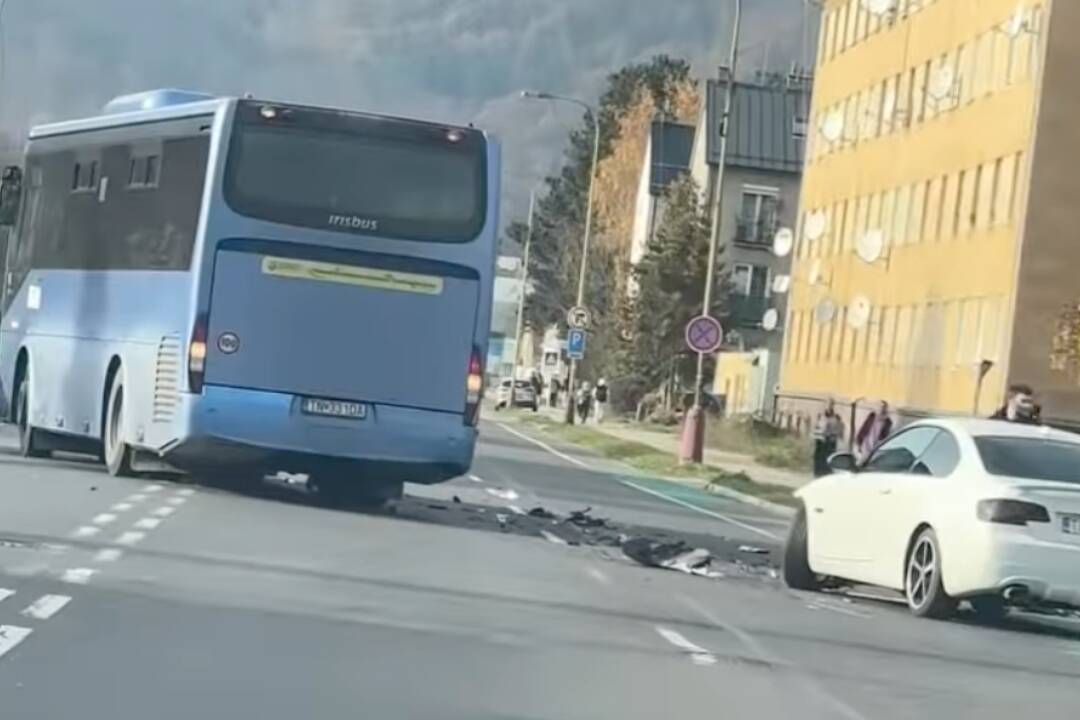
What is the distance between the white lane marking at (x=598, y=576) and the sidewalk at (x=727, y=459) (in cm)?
2270

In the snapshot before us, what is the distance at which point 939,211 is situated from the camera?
203 ft

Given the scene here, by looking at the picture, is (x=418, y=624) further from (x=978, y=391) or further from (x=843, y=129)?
(x=843, y=129)

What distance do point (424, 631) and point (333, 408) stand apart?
29.6ft

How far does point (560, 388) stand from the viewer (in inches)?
4520

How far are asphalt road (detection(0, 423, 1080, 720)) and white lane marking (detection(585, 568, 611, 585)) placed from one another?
0.06m

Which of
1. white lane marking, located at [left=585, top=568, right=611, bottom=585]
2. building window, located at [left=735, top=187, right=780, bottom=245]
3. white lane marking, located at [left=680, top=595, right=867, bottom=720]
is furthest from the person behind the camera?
building window, located at [left=735, top=187, right=780, bottom=245]

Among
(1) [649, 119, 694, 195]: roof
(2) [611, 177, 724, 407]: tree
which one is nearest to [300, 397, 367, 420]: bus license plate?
(2) [611, 177, 724, 407]: tree

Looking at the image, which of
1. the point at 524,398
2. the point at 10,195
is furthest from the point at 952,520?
the point at 524,398

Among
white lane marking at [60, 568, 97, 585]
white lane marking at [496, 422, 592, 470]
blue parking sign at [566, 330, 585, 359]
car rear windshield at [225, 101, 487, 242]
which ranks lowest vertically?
white lane marking at [496, 422, 592, 470]

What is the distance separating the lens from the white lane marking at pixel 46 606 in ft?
40.8

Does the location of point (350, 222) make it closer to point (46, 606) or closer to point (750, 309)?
point (46, 606)

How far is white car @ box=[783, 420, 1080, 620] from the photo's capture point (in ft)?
52.3

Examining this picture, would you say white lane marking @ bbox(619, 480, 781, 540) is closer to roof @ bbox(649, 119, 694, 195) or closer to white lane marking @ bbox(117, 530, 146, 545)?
white lane marking @ bbox(117, 530, 146, 545)

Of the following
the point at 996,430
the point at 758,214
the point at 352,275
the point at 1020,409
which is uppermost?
the point at 758,214
